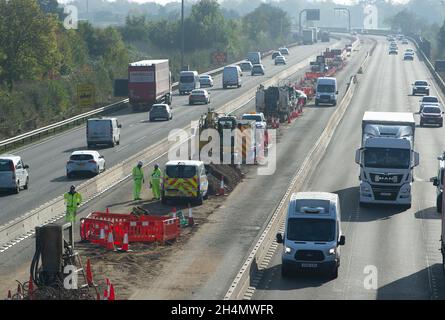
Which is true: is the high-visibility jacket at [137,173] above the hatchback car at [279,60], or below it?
below

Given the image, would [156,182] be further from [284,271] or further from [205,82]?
A: [205,82]

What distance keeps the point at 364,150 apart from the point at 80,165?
13.7m

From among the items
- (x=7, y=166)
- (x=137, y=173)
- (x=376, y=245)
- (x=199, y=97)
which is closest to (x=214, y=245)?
(x=376, y=245)

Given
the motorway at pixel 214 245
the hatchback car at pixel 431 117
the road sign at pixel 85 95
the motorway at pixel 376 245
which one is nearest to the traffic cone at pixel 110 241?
the motorway at pixel 214 245

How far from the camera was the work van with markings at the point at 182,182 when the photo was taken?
4159 centimetres

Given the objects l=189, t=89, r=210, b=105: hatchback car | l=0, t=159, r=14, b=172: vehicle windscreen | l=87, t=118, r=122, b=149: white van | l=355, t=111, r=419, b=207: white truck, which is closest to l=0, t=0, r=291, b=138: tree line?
l=189, t=89, r=210, b=105: hatchback car

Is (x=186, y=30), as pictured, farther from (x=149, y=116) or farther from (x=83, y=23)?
(x=149, y=116)

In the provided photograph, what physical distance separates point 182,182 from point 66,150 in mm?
19739

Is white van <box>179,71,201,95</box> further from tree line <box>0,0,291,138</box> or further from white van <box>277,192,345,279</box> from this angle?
white van <box>277,192,345,279</box>

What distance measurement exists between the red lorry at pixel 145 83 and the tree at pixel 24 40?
13936 mm

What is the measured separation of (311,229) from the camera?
98.4 feet

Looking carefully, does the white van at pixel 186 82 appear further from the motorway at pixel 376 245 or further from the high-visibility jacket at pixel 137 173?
the high-visibility jacket at pixel 137 173
